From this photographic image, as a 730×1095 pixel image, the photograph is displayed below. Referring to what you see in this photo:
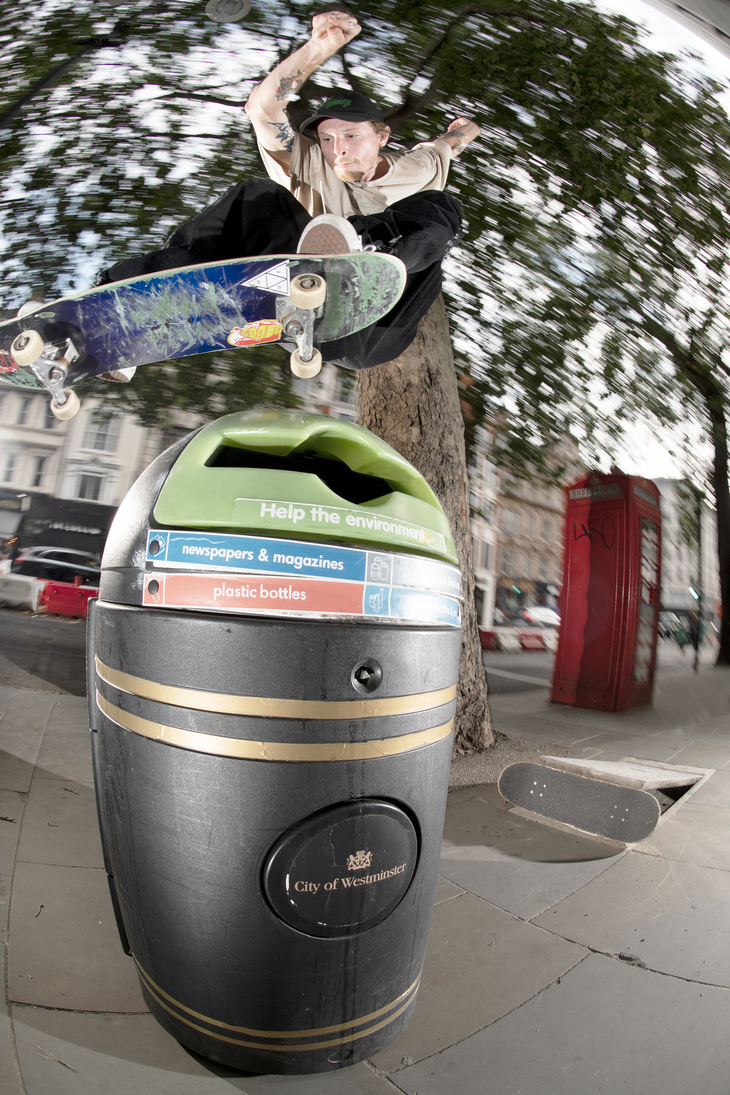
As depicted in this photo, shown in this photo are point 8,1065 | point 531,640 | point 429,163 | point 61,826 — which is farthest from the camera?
point 531,640

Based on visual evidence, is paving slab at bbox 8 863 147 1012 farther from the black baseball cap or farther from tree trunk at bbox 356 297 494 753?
the black baseball cap

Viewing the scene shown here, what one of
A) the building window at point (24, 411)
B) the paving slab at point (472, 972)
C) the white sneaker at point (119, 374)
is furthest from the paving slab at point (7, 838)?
the white sneaker at point (119, 374)

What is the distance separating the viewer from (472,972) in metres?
1.45

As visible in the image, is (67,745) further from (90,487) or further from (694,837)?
(694,837)

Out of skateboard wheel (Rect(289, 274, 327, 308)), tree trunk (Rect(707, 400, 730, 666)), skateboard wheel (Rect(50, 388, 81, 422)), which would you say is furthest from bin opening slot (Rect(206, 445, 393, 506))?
tree trunk (Rect(707, 400, 730, 666))

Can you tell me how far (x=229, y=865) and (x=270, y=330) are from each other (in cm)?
208

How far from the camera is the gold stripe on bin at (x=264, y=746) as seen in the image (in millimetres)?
1023

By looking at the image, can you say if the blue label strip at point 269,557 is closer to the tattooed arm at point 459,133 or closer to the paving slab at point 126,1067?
the paving slab at point 126,1067

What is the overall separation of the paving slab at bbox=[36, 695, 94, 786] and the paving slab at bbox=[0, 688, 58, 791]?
0.03 metres

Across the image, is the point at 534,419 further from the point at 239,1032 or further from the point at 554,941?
the point at 239,1032

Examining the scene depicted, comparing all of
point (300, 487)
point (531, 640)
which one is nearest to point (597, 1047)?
point (300, 487)

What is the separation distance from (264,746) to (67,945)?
2.73 feet

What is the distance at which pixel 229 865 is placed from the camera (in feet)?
3.43

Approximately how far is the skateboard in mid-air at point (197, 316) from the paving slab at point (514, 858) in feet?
6.74
